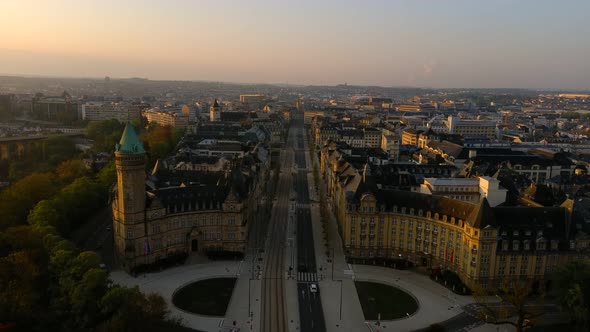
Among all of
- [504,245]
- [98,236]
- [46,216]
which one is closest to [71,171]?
[98,236]

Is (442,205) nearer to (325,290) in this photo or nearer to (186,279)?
(325,290)

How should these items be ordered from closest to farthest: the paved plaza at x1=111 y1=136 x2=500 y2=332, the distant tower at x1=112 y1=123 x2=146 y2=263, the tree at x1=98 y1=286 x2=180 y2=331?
the tree at x1=98 y1=286 x2=180 y2=331 < the paved plaza at x1=111 y1=136 x2=500 y2=332 < the distant tower at x1=112 y1=123 x2=146 y2=263

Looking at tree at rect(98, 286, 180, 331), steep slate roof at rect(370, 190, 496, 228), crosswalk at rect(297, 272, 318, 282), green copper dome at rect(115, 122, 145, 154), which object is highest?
green copper dome at rect(115, 122, 145, 154)

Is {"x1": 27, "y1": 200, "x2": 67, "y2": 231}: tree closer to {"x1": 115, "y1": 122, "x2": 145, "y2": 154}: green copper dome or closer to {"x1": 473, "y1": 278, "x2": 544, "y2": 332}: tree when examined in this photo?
{"x1": 115, "y1": 122, "x2": 145, "y2": 154}: green copper dome

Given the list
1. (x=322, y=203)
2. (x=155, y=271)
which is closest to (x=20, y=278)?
(x=155, y=271)

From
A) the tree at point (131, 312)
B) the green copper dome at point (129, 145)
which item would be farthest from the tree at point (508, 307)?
the green copper dome at point (129, 145)

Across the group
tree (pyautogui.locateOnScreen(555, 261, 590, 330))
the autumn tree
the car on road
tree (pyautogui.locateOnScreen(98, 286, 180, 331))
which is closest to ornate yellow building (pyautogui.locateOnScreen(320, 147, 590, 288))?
tree (pyautogui.locateOnScreen(555, 261, 590, 330))

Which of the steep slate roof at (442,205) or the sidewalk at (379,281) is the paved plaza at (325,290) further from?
the steep slate roof at (442,205)
